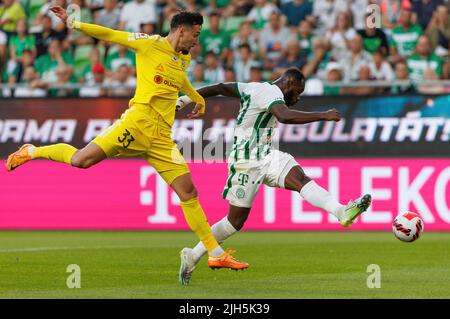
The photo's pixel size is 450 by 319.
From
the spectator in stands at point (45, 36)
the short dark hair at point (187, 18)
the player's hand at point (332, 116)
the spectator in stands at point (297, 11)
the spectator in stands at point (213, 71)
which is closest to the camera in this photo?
the player's hand at point (332, 116)

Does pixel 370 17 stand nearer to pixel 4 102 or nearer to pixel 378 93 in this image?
pixel 378 93

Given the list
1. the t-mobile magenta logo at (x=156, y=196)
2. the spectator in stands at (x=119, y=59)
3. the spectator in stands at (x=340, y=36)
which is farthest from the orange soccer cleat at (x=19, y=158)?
the spectator in stands at (x=340, y=36)

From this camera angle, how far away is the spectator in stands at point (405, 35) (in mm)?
20000

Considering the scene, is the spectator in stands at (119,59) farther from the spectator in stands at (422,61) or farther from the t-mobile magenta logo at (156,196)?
the spectator in stands at (422,61)

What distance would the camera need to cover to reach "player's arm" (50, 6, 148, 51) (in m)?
10.9

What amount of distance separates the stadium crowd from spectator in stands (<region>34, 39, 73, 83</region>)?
2cm

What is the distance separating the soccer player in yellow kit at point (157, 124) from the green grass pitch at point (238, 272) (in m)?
0.76

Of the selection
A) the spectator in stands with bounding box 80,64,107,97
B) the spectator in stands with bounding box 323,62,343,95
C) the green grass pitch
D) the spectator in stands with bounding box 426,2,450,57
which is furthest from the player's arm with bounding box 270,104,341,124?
the spectator in stands with bounding box 426,2,450,57

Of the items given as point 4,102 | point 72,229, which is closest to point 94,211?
point 72,229

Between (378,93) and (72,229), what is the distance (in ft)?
18.4

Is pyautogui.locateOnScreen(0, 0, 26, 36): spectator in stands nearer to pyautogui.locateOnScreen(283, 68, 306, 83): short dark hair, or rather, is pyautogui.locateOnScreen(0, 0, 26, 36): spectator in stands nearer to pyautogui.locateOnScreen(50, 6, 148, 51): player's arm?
pyautogui.locateOnScreen(50, 6, 148, 51): player's arm

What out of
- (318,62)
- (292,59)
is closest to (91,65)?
(292,59)

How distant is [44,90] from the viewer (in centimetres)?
1975

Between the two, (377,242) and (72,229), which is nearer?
(377,242)
